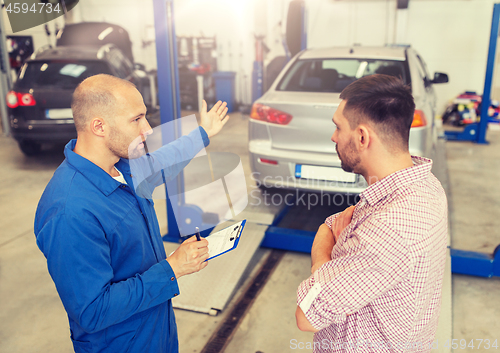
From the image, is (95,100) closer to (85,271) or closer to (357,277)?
(85,271)

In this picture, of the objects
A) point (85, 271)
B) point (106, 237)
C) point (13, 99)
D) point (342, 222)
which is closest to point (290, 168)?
point (342, 222)

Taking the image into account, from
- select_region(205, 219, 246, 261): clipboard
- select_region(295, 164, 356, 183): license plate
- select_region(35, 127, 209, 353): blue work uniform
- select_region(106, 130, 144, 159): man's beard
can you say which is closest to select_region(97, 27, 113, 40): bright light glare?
select_region(295, 164, 356, 183): license plate

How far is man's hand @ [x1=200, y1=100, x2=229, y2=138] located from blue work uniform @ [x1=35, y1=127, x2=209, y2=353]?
41 cm

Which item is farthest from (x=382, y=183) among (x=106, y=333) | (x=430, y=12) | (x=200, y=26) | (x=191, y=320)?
(x=200, y=26)

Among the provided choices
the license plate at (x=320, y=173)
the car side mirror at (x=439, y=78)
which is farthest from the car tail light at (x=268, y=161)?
the car side mirror at (x=439, y=78)

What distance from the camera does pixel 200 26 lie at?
11.4 m

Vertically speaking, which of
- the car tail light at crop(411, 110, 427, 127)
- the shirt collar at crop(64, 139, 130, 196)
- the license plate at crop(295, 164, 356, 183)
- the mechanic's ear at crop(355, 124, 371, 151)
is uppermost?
the mechanic's ear at crop(355, 124, 371, 151)

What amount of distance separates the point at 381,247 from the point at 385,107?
366mm

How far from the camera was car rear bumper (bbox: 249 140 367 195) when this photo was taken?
2709 millimetres

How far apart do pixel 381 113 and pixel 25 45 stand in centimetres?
1266

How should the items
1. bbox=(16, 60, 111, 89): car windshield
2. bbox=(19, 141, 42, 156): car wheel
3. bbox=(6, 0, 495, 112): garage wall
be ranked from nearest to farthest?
1. bbox=(16, 60, 111, 89): car windshield
2. bbox=(19, 141, 42, 156): car wheel
3. bbox=(6, 0, 495, 112): garage wall

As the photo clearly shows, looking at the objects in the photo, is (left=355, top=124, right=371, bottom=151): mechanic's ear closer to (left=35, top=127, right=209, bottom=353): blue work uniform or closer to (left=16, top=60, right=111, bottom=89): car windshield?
(left=35, top=127, right=209, bottom=353): blue work uniform

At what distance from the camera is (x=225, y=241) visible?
1244 mm

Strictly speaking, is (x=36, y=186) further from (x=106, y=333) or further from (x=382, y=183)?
(x=382, y=183)
